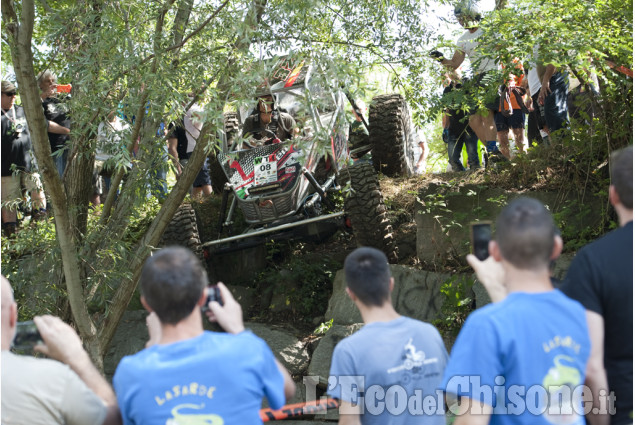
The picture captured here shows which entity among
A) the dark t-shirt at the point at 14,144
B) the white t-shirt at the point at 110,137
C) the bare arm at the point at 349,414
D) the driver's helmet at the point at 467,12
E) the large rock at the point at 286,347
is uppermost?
the driver's helmet at the point at 467,12

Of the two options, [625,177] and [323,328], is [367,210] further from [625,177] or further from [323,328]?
[625,177]

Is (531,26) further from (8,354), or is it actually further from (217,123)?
(8,354)

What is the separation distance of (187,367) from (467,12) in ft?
19.1

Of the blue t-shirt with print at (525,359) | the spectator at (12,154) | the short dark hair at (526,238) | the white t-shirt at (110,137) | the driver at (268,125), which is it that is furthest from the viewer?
the driver at (268,125)

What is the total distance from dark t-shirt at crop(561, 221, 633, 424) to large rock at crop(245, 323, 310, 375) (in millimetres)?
5100

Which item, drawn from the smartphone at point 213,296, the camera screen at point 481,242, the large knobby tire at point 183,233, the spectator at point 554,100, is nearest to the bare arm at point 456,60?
the spectator at point 554,100

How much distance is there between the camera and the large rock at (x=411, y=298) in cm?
788

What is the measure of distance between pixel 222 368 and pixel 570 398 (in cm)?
121

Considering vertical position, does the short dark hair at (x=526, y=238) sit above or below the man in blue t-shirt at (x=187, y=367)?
above

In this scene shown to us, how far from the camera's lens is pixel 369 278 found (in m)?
3.34

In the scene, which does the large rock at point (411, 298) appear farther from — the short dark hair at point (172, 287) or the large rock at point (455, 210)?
the short dark hair at point (172, 287)

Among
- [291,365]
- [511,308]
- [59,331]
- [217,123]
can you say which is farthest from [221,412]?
[291,365]

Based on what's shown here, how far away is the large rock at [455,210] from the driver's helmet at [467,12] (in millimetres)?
1751

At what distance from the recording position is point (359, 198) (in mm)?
8133
